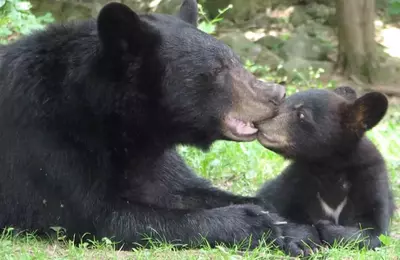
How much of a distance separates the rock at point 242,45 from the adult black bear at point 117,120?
1004cm

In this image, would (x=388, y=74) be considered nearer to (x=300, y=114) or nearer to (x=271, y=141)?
(x=300, y=114)

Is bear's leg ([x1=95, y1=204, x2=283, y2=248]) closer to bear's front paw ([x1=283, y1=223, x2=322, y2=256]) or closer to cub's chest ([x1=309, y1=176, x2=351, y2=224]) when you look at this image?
bear's front paw ([x1=283, y1=223, x2=322, y2=256])

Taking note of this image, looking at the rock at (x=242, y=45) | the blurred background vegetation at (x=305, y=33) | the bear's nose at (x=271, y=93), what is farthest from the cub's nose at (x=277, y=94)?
the rock at (x=242, y=45)

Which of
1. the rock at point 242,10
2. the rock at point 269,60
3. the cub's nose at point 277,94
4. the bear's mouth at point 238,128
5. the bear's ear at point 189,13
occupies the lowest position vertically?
the rock at point 269,60

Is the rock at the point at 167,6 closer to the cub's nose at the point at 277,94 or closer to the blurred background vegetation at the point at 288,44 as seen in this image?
the blurred background vegetation at the point at 288,44

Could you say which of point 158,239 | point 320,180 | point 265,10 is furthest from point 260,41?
point 158,239

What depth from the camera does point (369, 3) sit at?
1354cm

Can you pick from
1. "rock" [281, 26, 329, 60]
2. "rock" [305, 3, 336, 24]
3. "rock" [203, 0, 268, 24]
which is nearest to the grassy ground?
"rock" [281, 26, 329, 60]

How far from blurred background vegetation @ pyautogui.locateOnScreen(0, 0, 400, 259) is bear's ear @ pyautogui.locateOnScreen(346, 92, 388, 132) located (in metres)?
1.44

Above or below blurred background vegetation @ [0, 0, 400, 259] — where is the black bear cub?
above

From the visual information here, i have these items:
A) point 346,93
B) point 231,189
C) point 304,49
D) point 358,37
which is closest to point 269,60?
point 304,49

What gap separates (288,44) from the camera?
15227mm

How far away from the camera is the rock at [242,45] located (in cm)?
1463

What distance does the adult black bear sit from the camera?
167 inches
